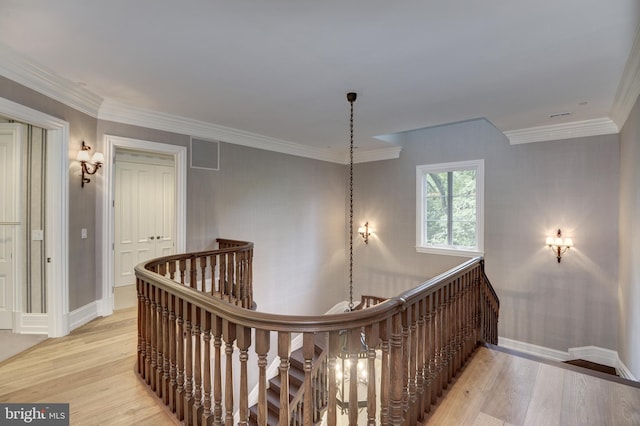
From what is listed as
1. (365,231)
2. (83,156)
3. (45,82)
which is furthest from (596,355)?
(45,82)

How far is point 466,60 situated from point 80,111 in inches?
158

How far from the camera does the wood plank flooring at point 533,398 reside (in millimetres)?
1972

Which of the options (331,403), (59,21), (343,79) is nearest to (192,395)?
(331,403)

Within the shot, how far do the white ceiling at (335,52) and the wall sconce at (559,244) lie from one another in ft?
5.74

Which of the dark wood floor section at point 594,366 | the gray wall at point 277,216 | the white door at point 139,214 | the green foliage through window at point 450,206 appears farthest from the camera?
the green foliage through window at point 450,206

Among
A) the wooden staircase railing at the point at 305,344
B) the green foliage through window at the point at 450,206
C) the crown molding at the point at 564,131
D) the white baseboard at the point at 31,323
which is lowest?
the white baseboard at the point at 31,323

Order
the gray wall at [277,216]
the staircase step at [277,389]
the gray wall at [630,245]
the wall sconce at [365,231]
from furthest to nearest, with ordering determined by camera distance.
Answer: the wall sconce at [365,231] < the staircase step at [277,389] < the gray wall at [277,216] < the gray wall at [630,245]

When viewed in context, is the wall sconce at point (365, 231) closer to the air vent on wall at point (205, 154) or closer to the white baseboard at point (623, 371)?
the air vent on wall at point (205, 154)

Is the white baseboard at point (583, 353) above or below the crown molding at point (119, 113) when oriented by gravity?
below

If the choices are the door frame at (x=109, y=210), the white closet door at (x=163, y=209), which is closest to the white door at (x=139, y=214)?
the white closet door at (x=163, y=209)

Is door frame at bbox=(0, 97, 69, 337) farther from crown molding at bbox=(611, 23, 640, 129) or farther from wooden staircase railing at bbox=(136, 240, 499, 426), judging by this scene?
crown molding at bbox=(611, 23, 640, 129)

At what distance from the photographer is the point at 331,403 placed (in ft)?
4.69

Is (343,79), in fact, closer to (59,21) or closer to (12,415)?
(59,21)

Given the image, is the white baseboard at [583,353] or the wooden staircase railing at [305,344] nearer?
the wooden staircase railing at [305,344]
